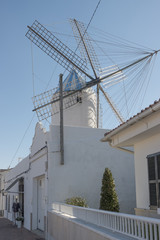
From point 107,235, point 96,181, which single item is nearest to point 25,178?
point 96,181

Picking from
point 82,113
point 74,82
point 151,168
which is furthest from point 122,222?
point 74,82

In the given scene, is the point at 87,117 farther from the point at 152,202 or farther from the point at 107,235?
the point at 107,235

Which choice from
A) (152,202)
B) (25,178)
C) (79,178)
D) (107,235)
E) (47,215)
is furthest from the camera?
(25,178)

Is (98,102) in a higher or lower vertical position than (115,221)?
higher

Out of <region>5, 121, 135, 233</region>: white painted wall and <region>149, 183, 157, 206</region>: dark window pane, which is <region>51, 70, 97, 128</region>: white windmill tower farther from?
<region>149, 183, 157, 206</region>: dark window pane

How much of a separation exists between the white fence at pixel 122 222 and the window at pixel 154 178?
903 millimetres

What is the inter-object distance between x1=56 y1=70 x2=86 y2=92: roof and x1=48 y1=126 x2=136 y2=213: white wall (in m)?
4.41

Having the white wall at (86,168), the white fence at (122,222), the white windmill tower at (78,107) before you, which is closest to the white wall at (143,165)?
the white fence at (122,222)

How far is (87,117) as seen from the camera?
1958 cm

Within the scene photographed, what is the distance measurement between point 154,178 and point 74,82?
1212cm

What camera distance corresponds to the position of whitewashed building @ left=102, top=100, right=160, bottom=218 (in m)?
7.49

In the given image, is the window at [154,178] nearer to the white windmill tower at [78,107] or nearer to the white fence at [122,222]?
the white fence at [122,222]

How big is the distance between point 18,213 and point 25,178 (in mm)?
2596

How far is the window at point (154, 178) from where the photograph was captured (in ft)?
25.8
